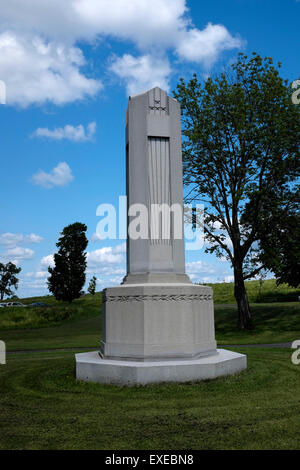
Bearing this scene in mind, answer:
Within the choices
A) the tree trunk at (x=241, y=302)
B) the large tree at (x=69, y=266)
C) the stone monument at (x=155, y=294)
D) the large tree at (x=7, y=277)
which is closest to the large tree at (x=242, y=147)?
the tree trunk at (x=241, y=302)

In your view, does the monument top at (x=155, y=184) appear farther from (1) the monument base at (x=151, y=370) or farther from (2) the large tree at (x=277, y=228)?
(2) the large tree at (x=277, y=228)

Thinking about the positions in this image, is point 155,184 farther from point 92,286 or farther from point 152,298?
point 92,286

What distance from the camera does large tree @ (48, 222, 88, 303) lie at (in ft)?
176

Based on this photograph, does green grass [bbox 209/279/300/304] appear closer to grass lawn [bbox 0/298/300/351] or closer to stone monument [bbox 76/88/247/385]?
grass lawn [bbox 0/298/300/351]

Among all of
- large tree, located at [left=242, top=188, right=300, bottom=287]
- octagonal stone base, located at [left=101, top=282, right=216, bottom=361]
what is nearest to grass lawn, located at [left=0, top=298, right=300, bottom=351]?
large tree, located at [left=242, top=188, right=300, bottom=287]

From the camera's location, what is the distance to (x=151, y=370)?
26.9ft

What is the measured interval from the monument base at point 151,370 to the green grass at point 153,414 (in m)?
0.23

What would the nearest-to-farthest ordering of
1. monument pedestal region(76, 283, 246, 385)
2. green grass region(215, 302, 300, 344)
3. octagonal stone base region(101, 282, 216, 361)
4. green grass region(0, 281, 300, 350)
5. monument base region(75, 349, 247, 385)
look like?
monument base region(75, 349, 247, 385) < monument pedestal region(76, 283, 246, 385) < octagonal stone base region(101, 282, 216, 361) < green grass region(215, 302, 300, 344) < green grass region(0, 281, 300, 350)

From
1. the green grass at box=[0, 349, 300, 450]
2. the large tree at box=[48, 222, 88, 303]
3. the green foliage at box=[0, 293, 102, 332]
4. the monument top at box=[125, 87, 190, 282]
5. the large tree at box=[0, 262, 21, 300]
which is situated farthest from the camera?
the large tree at box=[0, 262, 21, 300]

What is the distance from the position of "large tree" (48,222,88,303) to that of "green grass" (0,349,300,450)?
45.1m

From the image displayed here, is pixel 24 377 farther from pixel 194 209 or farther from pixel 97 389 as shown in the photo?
pixel 194 209

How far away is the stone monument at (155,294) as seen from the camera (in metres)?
8.67

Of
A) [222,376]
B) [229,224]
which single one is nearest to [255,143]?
[229,224]

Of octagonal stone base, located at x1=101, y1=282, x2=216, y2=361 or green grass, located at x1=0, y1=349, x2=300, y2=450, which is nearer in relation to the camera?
green grass, located at x1=0, y1=349, x2=300, y2=450
